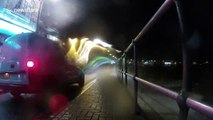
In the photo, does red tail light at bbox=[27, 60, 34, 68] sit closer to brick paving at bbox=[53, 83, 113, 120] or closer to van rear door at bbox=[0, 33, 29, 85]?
van rear door at bbox=[0, 33, 29, 85]

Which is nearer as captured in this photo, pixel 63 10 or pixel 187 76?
pixel 187 76

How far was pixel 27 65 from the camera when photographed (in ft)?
33.0

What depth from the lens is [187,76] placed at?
324 centimetres

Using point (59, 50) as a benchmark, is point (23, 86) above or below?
below

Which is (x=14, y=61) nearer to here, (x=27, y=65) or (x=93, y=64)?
(x=27, y=65)

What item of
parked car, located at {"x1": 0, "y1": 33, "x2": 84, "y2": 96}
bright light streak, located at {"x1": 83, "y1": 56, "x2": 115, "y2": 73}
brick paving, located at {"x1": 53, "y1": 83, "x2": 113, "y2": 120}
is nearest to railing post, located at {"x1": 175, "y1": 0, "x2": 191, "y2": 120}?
brick paving, located at {"x1": 53, "y1": 83, "x2": 113, "y2": 120}

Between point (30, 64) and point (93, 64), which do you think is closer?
point (30, 64)

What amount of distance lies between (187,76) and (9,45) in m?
8.31

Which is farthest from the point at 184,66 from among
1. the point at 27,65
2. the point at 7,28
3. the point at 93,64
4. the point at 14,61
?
the point at 93,64

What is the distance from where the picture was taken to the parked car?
9992mm

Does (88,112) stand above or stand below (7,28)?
below

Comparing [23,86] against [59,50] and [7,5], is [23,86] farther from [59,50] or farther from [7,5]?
[7,5]

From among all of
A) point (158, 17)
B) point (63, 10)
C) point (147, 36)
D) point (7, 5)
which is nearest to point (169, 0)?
point (158, 17)

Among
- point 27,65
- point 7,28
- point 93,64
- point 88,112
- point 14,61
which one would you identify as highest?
point 7,28
